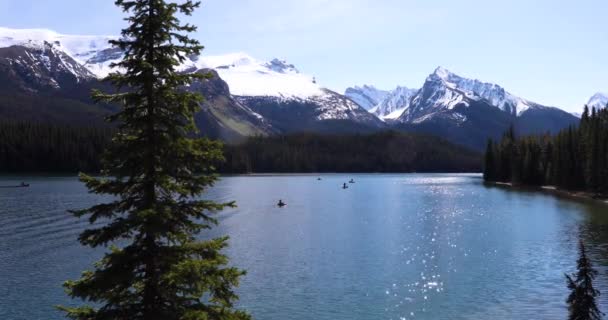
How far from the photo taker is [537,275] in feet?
200

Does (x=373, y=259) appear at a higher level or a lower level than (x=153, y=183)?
lower

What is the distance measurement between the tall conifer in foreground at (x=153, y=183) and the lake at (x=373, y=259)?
27.0 meters

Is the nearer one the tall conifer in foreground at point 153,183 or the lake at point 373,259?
the tall conifer in foreground at point 153,183

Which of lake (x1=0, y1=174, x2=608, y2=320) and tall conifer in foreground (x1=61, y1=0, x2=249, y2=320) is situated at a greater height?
tall conifer in foreground (x1=61, y1=0, x2=249, y2=320)

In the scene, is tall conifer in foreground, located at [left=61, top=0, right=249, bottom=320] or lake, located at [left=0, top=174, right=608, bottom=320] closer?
tall conifer in foreground, located at [left=61, top=0, right=249, bottom=320]

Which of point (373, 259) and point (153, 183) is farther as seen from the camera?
point (373, 259)

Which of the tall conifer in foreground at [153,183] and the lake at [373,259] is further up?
the tall conifer in foreground at [153,183]

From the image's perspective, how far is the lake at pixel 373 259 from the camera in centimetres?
4922

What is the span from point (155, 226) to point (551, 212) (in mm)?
121715

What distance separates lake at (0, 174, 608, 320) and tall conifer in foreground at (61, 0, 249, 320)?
2698 centimetres

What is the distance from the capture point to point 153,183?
66.9 feet

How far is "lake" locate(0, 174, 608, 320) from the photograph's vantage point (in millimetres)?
49219

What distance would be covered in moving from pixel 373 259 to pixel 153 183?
178 feet

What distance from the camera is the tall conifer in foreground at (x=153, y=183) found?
1981 centimetres
